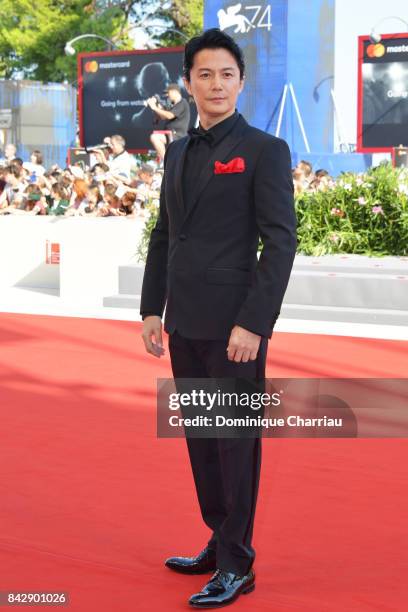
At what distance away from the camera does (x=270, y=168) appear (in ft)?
11.5

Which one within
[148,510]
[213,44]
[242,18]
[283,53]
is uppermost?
[242,18]

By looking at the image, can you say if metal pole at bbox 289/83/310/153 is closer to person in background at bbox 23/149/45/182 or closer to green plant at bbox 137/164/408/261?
person in background at bbox 23/149/45/182

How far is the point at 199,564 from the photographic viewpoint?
403 cm

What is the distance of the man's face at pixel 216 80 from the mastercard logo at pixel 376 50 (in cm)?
1991

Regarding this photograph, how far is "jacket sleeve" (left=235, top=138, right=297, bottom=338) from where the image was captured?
3482mm

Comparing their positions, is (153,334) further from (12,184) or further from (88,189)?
(12,184)

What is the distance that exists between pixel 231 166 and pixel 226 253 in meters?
0.29

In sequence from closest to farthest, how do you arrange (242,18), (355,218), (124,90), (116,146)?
(355,218) < (116,146) < (242,18) < (124,90)

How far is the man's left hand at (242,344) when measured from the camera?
3.48m

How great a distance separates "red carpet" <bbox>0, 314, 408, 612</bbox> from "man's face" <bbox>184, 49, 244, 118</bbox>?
5.62ft

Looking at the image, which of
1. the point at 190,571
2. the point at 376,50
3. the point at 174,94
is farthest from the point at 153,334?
the point at 376,50

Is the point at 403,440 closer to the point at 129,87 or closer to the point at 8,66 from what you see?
the point at 129,87

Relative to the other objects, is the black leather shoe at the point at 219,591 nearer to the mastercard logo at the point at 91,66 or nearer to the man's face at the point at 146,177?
the man's face at the point at 146,177

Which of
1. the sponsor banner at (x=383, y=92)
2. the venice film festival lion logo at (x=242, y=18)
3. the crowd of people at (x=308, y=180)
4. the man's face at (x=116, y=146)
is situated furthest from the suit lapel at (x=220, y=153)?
the sponsor banner at (x=383, y=92)
